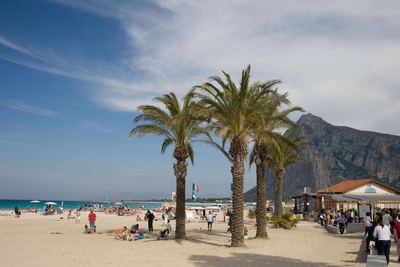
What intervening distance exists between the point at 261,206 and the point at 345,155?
108 metres

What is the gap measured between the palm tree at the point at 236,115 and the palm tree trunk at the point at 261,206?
10.3 ft

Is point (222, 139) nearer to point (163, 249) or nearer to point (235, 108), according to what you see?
point (235, 108)

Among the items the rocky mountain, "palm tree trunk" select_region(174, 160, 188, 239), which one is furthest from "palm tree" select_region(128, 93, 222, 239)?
the rocky mountain

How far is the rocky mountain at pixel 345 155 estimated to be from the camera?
366 ft

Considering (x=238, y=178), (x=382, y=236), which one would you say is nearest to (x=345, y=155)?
(x=238, y=178)

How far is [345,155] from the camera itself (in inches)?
4638

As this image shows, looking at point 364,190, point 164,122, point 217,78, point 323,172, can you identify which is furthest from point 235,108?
point 323,172

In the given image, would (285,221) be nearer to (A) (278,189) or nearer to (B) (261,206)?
(A) (278,189)

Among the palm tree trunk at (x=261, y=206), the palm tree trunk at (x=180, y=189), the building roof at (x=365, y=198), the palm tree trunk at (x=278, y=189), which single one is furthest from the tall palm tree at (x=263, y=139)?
the palm tree trunk at (x=278, y=189)

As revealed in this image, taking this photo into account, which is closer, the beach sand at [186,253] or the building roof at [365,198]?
the beach sand at [186,253]

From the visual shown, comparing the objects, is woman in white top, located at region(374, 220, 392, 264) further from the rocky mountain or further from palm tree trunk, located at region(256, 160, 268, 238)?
the rocky mountain

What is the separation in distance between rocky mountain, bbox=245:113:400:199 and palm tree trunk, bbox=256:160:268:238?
9271cm

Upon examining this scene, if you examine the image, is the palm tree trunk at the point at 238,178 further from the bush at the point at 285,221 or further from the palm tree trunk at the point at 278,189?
the palm tree trunk at the point at 278,189

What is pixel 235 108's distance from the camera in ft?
51.8
